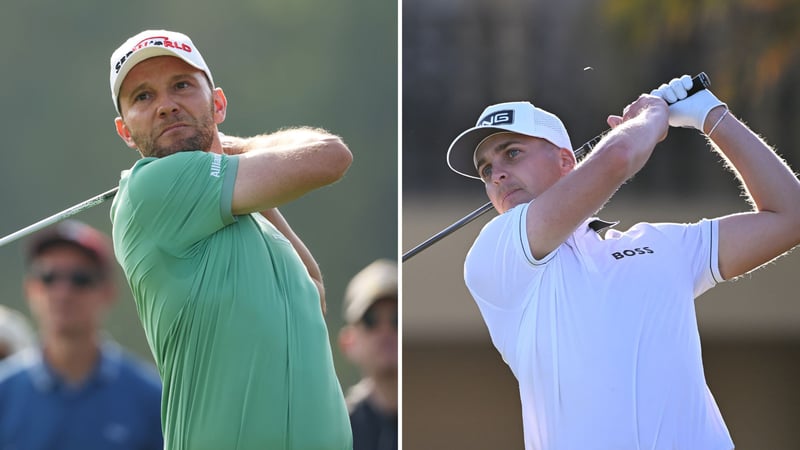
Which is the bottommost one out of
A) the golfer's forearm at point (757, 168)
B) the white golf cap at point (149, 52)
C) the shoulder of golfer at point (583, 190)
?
the shoulder of golfer at point (583, 190)

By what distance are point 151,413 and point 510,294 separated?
4.32 ft

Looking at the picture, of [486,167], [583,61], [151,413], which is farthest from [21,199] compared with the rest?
[486,167]

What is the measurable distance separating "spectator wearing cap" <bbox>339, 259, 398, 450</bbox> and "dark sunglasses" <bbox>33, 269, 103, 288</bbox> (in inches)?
32.6

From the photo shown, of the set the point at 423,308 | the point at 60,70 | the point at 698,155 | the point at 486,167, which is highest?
the point at 60,70

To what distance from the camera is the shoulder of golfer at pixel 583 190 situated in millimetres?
3150

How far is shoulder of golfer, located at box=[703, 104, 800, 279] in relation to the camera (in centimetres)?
337

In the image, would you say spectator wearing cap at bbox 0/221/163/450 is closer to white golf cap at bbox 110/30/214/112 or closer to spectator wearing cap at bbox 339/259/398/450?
spectator wearing cap at bbox 339/259/398/450

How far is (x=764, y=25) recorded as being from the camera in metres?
7.25

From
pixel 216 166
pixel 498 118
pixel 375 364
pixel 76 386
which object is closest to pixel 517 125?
pixel 498 118

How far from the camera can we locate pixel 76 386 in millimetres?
4125

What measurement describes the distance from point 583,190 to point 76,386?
179cm

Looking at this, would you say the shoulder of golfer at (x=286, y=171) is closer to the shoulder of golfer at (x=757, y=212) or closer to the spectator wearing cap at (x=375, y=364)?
the shoulder of golfer at (x=757, y=212)

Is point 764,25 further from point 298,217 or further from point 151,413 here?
point 298,217

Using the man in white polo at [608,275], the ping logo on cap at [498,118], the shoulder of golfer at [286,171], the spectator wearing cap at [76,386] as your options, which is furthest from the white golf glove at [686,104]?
the spectator wearing cap at [76,386]
